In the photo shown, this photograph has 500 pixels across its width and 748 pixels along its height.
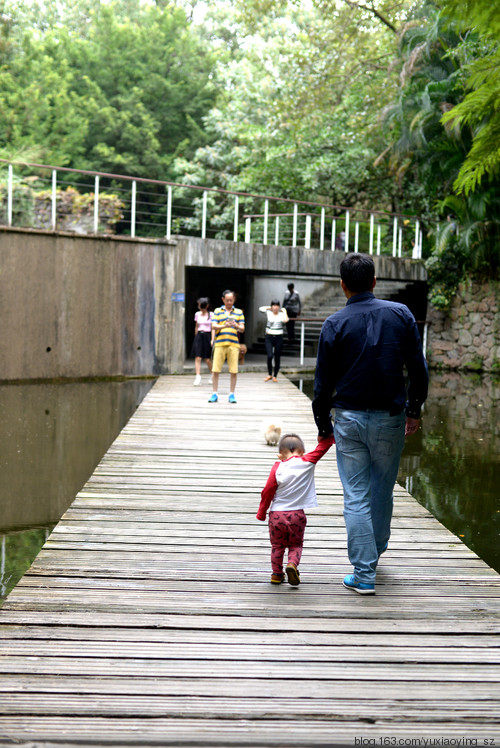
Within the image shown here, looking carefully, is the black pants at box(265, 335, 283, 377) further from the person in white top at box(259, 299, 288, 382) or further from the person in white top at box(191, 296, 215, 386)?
the person in white top at box(191, 296, 215, 386)

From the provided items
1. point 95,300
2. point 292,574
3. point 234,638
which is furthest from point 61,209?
point 234,638

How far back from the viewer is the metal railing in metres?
16.7

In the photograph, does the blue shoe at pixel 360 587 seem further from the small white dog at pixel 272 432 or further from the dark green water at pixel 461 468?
the small white dog at pixel 272 432

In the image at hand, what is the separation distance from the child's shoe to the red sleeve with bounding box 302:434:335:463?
544 mm

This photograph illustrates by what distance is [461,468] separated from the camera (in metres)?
9.36

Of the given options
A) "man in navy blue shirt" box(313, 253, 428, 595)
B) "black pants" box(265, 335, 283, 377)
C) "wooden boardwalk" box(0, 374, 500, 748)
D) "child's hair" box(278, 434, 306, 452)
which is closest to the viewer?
"wooden boardwalk" box(0, 374, 500, 748)

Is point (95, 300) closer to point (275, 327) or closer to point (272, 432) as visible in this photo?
point (275, 327)

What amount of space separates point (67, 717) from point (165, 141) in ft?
106

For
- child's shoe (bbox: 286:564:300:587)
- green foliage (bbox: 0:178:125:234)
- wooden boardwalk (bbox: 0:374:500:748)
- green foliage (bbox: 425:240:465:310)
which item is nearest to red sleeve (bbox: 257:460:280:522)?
child's shoe (bbox: 286:564:300:587)

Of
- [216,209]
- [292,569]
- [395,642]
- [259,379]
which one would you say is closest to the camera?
[395,642]

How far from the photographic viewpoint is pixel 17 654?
130 inches

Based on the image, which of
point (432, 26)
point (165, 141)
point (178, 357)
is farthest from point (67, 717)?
point (165, 141)

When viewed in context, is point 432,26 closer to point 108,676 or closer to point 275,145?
point 275,145

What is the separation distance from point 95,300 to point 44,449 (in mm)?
7554
